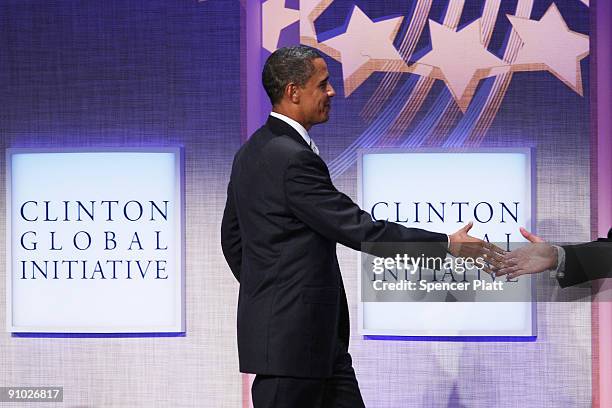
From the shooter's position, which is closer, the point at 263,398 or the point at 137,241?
the point at 263,398

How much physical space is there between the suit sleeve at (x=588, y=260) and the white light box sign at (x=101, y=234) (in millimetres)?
1436

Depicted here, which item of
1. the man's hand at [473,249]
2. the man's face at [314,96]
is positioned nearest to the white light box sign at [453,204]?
the man's hand at [473,249]

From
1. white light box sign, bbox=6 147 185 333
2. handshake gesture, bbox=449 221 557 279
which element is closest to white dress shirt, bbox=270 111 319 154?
handshake gesture, bbox=449 221 557 279

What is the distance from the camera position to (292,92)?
2.51 metres

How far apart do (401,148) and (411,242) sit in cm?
85

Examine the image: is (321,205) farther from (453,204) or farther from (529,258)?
(453,204)

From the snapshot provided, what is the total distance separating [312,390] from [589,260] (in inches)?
43.0

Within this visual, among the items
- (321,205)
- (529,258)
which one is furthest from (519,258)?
(321,205)

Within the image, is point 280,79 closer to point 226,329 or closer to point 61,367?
point 226,329

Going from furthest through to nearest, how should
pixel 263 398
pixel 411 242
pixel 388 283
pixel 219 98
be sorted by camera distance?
1. pixel 219 98
2. pixel 388 283
3. pixel 411 242
4. pixel 263 398

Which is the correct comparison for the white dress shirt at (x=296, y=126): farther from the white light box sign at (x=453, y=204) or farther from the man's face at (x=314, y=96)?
the white light box sign at (x=453, y=204)

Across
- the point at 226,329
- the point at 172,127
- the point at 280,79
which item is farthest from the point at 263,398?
the point at 172,127

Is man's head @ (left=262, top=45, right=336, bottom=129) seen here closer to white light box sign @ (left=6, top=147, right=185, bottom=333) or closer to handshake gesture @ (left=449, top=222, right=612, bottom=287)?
handshake gesture @ (left=449, top=222, right=612, bottom=287)

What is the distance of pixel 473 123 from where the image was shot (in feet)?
11.0
